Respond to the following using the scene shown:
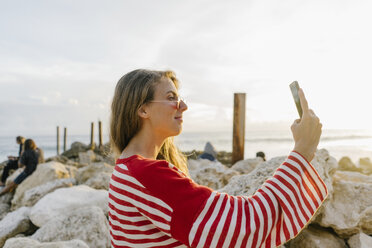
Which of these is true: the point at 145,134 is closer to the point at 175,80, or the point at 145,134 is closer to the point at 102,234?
the point at 175,80

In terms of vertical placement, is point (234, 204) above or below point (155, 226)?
above

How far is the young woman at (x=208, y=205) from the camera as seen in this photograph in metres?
1.00

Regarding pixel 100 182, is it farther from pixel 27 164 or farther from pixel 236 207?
pixel 236 207

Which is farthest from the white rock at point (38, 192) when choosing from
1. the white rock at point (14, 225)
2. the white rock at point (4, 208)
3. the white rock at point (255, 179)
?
the white rock at point (255, 179)

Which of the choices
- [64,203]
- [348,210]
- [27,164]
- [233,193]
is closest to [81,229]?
[64,203]

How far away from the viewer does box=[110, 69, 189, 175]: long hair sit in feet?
4.52

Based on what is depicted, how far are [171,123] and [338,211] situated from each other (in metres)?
2.51

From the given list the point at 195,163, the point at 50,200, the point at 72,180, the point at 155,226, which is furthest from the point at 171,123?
the point at 195,163

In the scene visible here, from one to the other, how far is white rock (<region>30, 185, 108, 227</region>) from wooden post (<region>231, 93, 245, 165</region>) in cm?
424

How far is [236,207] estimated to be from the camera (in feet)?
3.39

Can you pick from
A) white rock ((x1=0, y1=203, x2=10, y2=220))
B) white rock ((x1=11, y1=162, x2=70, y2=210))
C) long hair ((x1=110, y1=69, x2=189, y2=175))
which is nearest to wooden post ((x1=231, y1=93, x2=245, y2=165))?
white rock ((x1=11, y1=162, x2=70, y2=210))

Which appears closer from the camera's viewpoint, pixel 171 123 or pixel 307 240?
pixel 171 123

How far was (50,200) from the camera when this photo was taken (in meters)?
4.96

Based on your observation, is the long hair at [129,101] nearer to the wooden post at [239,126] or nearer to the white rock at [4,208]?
the wooden post at [239,126]
